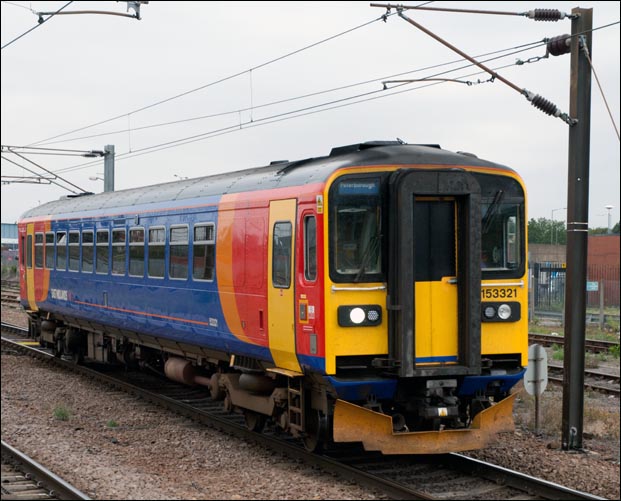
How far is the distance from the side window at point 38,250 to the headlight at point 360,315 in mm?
12721

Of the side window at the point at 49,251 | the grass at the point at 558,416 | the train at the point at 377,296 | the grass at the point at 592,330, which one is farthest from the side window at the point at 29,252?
the grass at the point at 592,330

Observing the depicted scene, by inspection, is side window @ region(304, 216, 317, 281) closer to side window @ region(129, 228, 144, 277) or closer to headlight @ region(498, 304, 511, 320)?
headlight @ region(498, 304, 511, 320)

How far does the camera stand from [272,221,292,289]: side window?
398 inches

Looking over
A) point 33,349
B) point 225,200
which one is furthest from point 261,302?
point 33,349

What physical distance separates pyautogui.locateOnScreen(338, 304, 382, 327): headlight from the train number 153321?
126 centimetres

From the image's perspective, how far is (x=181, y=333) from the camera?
13273 millimetres

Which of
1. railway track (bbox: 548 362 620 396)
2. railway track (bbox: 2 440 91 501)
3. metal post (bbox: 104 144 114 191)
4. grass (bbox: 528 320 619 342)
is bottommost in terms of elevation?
grass (bbox: 528 320 619 342)

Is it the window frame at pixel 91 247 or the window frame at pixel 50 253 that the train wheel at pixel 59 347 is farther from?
the window frame at pixel 91 247

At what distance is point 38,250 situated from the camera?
2078cm

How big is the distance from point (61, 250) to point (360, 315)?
439 inches

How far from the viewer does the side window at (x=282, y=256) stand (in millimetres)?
10109

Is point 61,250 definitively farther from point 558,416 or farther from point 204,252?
point 558,416

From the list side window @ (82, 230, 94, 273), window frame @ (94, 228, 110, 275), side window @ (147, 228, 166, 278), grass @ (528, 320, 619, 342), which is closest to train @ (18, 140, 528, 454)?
side window @ (147, 228, 166, 278)

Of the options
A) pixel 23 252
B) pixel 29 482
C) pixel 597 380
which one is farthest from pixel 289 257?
pixel 23 252
